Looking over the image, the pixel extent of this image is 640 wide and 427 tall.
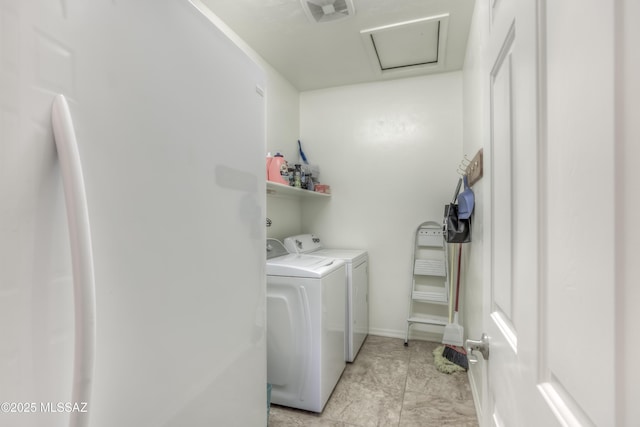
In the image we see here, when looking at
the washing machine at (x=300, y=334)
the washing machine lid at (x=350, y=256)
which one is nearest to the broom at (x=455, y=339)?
the washing machine lid at (x=350, y=256)

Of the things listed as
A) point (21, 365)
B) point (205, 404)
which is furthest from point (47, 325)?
point (205, 404)

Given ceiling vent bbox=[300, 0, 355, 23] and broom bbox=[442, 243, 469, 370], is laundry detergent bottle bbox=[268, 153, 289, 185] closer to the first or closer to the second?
ceiling vent bbox=[300, 0, 355, 23]

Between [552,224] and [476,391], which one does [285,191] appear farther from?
[552,224]

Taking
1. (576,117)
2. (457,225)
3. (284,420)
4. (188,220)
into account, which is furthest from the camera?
(457,225)

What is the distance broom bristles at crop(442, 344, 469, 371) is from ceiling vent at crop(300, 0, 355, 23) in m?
2.63

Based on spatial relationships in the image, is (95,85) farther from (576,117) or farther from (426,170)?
(426,170)

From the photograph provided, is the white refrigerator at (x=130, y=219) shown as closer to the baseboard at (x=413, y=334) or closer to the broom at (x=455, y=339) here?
the broom at (x=455, y=339)

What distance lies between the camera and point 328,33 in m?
2.20

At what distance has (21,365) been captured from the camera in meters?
0.42

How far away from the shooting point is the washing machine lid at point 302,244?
256cm

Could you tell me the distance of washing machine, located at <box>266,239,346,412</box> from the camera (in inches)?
70.7

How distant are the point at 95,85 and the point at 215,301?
0.58m

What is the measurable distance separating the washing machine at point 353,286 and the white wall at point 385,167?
0.19 meters

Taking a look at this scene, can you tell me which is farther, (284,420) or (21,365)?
(284,420)
